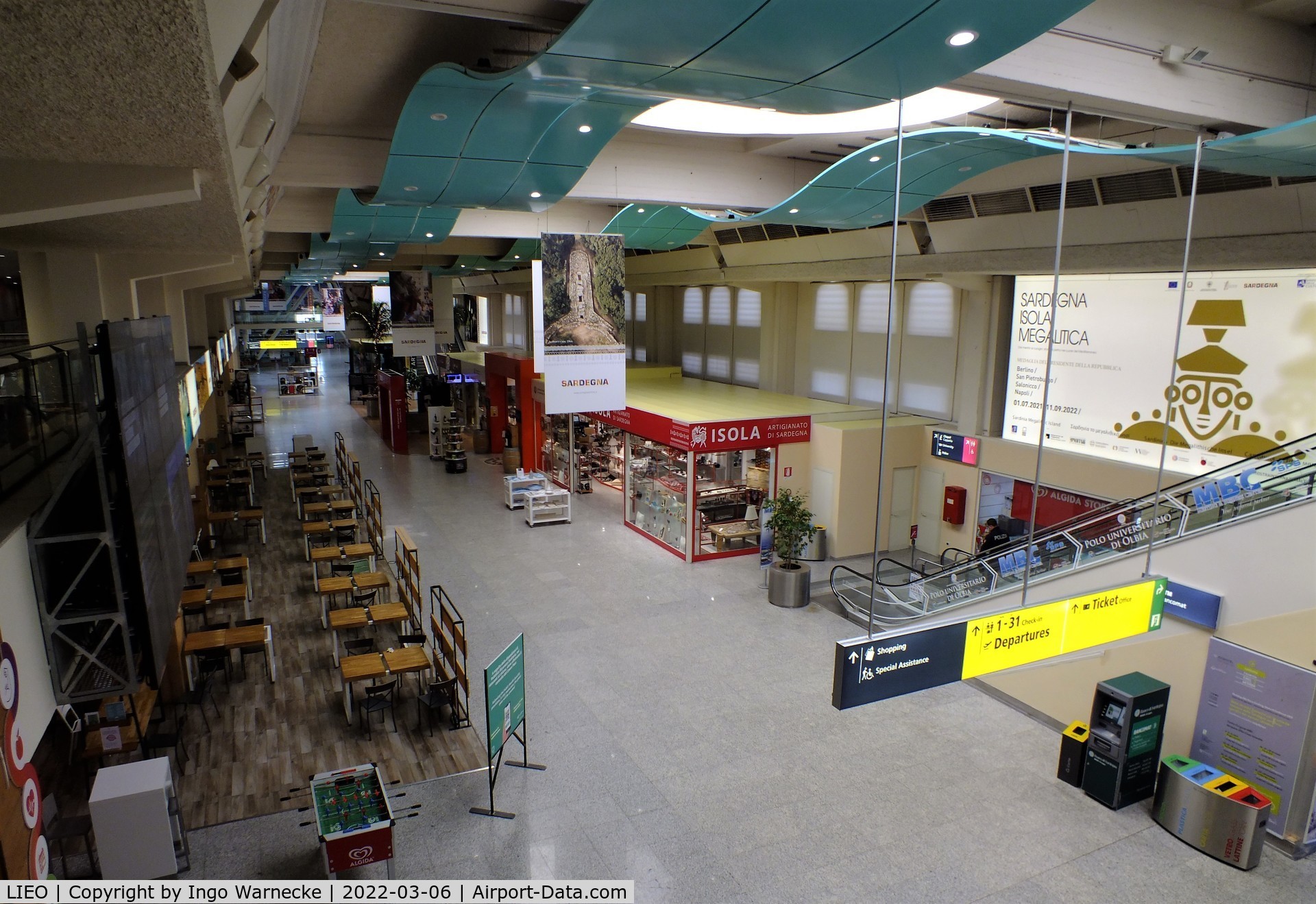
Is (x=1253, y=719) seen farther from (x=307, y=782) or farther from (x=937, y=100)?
(x=307, y=782)

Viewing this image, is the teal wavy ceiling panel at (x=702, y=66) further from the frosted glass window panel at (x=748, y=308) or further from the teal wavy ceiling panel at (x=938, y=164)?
the frosted glass window panel at (x=748, y=308)

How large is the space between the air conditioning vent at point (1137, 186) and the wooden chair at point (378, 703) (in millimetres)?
9172

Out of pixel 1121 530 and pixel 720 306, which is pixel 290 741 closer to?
pixel 1121 530

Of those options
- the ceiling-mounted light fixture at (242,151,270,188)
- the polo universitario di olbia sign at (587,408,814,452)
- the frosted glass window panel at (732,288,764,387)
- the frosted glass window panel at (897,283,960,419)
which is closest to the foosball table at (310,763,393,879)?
the ceiling-mounted light fixture at (242,151,270,188)

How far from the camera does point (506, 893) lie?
5156 millimetres

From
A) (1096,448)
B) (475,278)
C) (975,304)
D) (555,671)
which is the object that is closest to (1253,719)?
(1096,448)

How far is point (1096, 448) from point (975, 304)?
292 centimetres

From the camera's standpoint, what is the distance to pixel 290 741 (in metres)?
7.39

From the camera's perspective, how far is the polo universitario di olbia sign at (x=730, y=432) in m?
12.4

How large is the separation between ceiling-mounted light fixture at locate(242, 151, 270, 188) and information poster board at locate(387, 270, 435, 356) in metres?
14.9

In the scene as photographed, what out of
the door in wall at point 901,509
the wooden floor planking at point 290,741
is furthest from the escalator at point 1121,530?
the wooden floor planking at point 290,741

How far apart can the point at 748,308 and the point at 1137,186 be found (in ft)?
32.9

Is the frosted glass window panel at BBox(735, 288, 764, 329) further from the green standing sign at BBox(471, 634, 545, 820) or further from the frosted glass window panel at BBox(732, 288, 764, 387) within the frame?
the green standing sign at BBox(471, 634, 545, 820)

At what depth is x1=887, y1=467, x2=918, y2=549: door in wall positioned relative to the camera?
43.3ft
